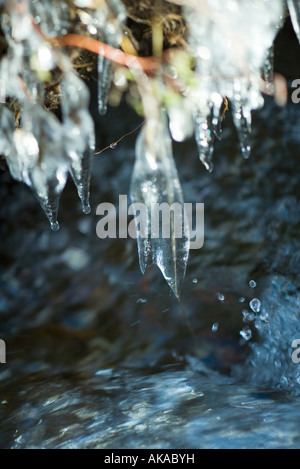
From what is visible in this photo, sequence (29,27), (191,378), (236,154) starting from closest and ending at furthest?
(29,27) < (191,378) < (236,154)

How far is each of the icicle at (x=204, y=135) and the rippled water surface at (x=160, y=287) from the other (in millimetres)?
1190

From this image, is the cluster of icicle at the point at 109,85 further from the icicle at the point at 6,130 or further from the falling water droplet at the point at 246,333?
the falling water droplet at the point at 246,333

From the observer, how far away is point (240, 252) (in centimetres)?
324

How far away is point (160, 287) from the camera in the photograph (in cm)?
325

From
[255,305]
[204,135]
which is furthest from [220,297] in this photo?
[204,135]

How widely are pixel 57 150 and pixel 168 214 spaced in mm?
625

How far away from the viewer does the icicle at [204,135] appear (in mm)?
2045

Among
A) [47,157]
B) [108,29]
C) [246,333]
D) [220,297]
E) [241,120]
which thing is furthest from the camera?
[220,297]

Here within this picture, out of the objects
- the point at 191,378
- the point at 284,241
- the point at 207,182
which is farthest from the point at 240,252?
the point at 191,378

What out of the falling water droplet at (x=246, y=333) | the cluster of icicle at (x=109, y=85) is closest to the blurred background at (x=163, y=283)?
the falling water droplet at (x=246, y=333)

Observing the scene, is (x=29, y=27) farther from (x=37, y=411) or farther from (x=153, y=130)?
(x=37, y=411)

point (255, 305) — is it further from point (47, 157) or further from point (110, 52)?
point (110, 52)

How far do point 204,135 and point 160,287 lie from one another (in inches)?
56.2

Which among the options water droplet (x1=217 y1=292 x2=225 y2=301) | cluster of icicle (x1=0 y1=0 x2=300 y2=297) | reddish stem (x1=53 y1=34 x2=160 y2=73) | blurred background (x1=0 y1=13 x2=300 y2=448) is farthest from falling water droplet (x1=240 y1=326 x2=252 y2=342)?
reddish stem (x1=53 y1=34 x2=160 y2=73)
